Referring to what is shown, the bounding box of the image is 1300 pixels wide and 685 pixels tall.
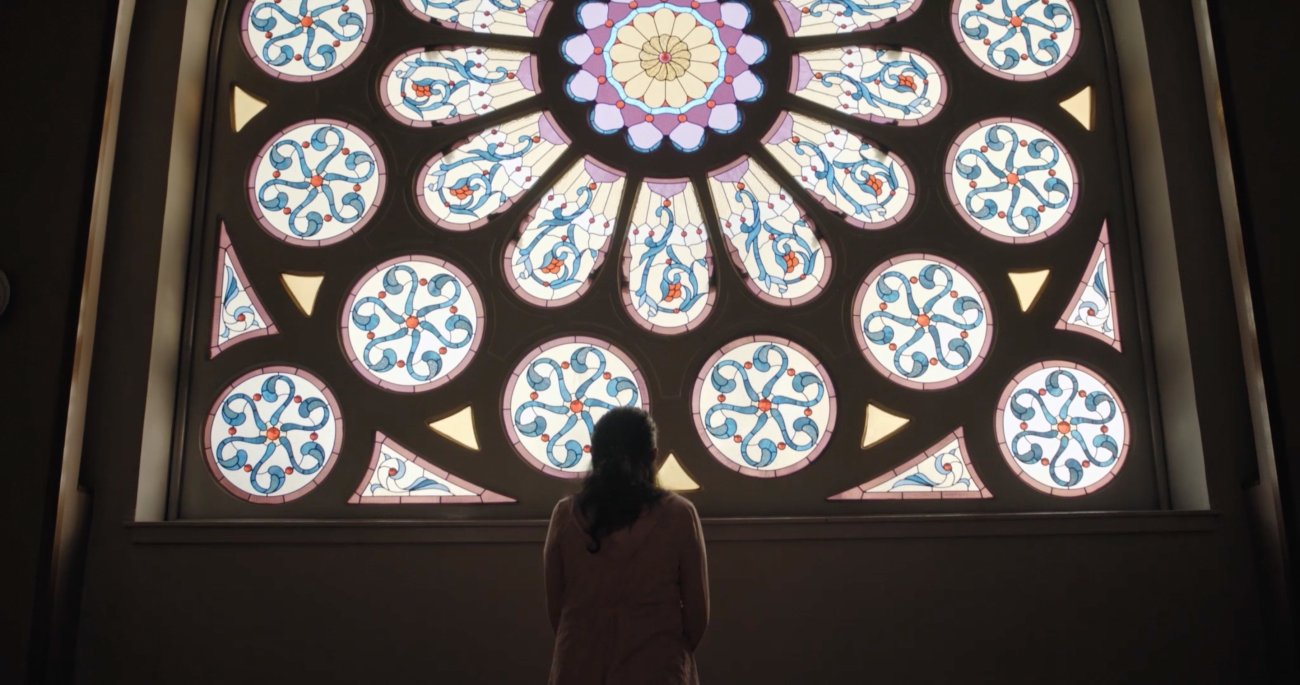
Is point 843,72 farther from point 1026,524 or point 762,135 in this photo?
point 1026,524

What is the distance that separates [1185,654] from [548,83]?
9.07 ft

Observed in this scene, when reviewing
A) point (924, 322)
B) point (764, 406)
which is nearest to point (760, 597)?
point (764, 406)

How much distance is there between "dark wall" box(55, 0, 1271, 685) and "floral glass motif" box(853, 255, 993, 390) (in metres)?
0.55

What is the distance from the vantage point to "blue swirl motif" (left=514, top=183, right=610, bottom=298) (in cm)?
376

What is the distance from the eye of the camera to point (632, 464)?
229 centimetres

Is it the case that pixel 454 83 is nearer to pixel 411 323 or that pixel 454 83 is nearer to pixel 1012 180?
pixel 411 323

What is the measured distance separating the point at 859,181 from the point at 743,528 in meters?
1.32

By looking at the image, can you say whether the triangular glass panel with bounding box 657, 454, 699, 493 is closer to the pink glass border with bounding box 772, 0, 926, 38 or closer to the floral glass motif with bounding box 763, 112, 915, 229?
the floral glass motif with bounding box 763, 112, 915, 229

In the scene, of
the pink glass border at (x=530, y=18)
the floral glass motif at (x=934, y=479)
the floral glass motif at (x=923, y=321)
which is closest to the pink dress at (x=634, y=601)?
the floral glass motif at (x=934, y=479)

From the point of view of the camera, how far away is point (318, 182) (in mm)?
3840

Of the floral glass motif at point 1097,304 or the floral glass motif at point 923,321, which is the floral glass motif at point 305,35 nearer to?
the floral glass motif at point 923,321

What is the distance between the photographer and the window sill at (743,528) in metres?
3.33

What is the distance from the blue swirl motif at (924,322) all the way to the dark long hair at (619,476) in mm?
1597

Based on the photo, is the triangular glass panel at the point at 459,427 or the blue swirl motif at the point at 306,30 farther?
the blue swirl motif at the point at 306,30
